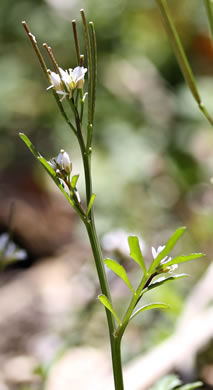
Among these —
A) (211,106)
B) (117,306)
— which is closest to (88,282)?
(117,306)

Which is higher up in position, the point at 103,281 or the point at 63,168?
the point at 63,168

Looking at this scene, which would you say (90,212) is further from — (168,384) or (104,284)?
(168,384)

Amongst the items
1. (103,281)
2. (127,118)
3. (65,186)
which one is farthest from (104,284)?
(127,118)

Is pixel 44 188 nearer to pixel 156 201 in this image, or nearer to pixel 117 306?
pixel 156 201

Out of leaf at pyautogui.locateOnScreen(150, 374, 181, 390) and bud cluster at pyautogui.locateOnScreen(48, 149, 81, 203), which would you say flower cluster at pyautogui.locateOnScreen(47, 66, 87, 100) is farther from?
leaf at pyautogui.locateOnScreen(150, 374, 181, 390)

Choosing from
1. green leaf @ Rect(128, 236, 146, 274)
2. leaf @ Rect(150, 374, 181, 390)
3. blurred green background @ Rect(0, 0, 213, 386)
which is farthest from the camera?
blurred green background @ Rect(0, 0, 213, 386)

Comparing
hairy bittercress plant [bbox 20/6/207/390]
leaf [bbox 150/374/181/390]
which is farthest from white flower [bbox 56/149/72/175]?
leaf [bbox 150/374/181/390]

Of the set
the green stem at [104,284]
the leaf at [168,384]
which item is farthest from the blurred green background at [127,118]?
the green stem at [104,284]

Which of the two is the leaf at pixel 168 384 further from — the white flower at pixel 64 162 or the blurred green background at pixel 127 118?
the blurred green background at pixel 127 118
